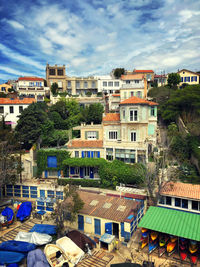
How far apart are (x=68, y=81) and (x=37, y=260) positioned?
2636 inches

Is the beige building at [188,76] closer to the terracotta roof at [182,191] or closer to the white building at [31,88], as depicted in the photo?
the white building at [31,88]

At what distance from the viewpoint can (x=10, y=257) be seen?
17453mm

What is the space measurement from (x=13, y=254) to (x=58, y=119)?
1228 inches

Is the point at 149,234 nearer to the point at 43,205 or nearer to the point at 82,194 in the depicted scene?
the point at 82,194

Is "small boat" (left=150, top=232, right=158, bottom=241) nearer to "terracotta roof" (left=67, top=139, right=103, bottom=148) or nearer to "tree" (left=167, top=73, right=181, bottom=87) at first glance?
"terracotta roof" (left=67, top=139, right=103, bottom=148)

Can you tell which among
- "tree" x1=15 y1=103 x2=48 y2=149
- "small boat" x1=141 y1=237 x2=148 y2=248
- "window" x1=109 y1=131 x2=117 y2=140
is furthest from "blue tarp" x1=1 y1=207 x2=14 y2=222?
"window" x1=109 y1=131 x2=117 y2=140

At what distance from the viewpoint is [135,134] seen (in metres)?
35.1

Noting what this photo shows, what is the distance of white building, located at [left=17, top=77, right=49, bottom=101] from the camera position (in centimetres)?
6731

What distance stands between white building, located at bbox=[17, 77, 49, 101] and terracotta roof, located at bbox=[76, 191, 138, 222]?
150ft

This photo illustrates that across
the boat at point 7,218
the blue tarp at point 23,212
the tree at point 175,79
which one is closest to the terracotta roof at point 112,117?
the blue tarp at point 23,212

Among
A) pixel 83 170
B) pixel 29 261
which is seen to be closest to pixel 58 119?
pixel 83 170

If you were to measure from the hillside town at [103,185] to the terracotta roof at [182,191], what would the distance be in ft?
0.32

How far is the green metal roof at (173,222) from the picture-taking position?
1727 cm

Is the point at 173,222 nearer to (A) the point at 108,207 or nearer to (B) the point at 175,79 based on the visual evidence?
(A) the point at 108,207
